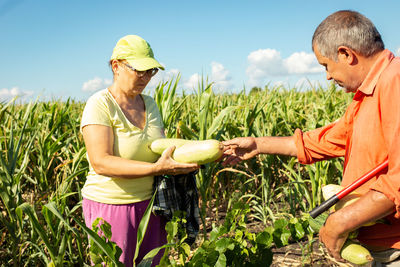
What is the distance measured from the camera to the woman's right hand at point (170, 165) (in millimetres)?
1728

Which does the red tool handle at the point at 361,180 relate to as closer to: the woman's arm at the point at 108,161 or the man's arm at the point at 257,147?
the man's arm at the point at 257,147

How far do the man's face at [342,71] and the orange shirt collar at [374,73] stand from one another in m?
0.06

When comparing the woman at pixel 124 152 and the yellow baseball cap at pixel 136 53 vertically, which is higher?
the yellow baseball cap at pixel 136 53

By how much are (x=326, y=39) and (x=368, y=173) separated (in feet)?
1.63

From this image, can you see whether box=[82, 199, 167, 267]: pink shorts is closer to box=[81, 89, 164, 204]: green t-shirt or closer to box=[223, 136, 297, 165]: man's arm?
box=[81, 89, 164, 204]: green t-shirt

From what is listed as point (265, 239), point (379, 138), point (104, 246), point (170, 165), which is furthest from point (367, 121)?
point (104, 246)

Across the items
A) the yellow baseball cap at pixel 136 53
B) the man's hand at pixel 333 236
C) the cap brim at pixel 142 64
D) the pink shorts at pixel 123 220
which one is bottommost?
the pink shorts at pixel 123 220

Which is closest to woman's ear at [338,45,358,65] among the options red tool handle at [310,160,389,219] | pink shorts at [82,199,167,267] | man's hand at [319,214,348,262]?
red tool handle at [310,160,389,219]

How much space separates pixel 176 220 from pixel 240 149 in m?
0.77

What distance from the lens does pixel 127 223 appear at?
1817 millimetres

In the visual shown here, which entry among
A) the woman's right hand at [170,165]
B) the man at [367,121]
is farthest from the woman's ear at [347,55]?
the woman's right hand at [170,165]

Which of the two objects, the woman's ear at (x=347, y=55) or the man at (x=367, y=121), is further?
the woman's ear at (x=347, y=55)

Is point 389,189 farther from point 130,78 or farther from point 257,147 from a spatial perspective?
point 130,78

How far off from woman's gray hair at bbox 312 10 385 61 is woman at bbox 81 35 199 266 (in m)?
0.86
